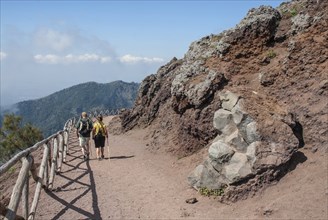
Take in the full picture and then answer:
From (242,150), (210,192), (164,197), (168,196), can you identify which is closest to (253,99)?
(242,150)

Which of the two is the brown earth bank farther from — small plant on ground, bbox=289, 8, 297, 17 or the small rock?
small plant on ground, bbox=289, 8, 297, 17

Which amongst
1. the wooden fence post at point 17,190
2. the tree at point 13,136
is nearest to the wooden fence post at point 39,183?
the wooden fence post at point 17,190

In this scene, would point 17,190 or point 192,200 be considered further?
point 192,200

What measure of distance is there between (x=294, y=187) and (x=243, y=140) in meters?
2.55

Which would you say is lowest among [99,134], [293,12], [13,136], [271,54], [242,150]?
[13,136]

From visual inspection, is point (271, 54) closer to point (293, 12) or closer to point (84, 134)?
point (293, 12)

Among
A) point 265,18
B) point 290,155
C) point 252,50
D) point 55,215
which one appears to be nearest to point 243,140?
→ point 290,155

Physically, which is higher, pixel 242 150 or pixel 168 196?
pixel 242 150

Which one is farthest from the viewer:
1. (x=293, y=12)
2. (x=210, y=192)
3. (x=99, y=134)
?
(x=99, y=134)

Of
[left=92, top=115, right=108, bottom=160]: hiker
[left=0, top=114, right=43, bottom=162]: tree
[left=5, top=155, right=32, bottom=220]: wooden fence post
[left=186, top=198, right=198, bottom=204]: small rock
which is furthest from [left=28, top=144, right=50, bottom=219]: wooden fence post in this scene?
[left=0, top=114, right=43, bottom=162]: tree

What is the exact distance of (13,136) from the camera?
5997 cm

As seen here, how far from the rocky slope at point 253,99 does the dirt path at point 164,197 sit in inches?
26.2

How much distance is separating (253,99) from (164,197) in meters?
5.26

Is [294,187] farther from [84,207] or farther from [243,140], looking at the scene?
[84,207]
